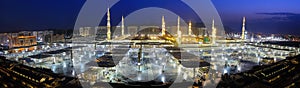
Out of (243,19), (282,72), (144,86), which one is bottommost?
(144,86)

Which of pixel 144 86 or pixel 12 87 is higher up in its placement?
pixel 12 87

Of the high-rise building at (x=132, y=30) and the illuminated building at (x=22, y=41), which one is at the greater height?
the high-rise building at (x=132, y=30)

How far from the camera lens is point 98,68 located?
4992 millimetres

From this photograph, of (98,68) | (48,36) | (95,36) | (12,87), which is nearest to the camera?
(12,87)

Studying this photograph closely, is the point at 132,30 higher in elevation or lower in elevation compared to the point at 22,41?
higher

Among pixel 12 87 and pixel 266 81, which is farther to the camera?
pixel 266 81

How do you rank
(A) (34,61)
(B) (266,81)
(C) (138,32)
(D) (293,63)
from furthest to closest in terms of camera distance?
1. (C) (138,32)
2. (A) (34,61)
3. (D) (293,63)
4. (B) (266,81)

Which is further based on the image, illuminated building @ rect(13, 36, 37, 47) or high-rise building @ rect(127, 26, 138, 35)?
high-rise building @ rect(127, 26, 138, 35)

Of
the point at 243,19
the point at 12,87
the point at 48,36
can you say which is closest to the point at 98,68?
the point at 12,87

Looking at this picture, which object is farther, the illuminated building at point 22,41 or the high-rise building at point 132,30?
the high-rise building at point 132,30

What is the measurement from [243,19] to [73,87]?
13.9 metres

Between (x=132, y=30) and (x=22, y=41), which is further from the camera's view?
(x=132, y=30)

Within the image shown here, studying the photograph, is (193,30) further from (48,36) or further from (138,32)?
(48,36)

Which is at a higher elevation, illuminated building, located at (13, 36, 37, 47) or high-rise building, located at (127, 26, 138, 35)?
high-rise building, located at (127, 26, 138, 35)
